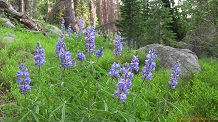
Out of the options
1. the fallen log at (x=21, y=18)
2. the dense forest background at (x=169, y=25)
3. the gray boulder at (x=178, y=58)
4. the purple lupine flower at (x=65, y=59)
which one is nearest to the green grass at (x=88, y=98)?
the purple lupine flower at (x=65, y=59)

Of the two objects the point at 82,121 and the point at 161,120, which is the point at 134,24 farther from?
the point at 82,121

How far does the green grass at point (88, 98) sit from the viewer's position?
2.26 meters

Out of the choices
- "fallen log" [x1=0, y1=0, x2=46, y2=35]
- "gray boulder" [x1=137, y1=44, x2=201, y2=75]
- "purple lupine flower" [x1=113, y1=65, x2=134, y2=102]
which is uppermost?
"fallen log" [x1=0, y1=0, x2=46, y2=35]

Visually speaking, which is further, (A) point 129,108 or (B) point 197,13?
(B) point 197,13

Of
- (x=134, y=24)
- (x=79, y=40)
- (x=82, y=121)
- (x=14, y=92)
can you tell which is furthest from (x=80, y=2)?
(x=82, y=121)

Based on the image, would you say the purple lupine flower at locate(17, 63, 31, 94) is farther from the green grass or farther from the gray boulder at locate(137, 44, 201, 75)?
the gray boulder at locate(137, 44, 201, 75)

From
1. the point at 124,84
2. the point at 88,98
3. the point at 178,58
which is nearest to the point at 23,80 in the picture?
the point at 88,98

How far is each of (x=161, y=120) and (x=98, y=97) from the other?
90cm

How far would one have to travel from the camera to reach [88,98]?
2.31 meters

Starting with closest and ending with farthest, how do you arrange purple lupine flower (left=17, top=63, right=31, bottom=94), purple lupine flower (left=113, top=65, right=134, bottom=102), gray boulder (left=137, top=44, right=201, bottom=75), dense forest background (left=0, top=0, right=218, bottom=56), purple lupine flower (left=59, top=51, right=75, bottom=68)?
purple lupine flower (left=113, top=65, right=134, bottom=102), purple lupine flower (left=17, top=63, right=31, bottom=94), purple lupine flower (left=59, top=51, right=75, bottom=68), gray boulder (left=137, top=44, right=201, bottom=75), dense forest background (left=0, top=0, right=218, bottom=56)

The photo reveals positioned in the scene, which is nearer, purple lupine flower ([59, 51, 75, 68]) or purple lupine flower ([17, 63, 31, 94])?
purple lupine flower ([17, 63, 31, 94])

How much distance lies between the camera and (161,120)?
287 centimetres

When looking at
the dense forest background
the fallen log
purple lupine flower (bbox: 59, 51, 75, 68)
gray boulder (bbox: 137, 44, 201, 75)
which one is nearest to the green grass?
purple lupine flower (bbox: 59, 51, 75, 68)

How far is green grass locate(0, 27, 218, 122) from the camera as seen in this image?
2.26 meters
